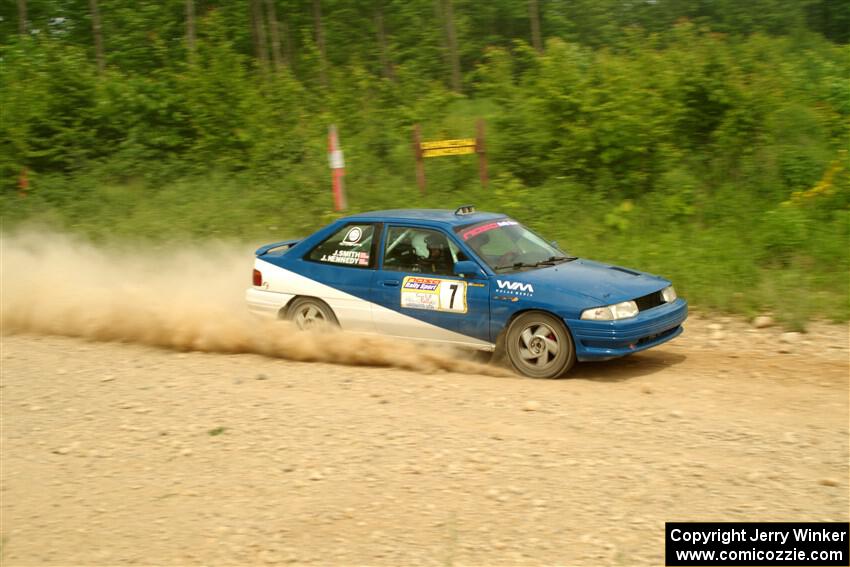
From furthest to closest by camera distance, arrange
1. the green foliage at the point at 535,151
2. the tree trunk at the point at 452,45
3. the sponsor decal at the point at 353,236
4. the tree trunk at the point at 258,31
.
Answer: the tree trunk at the point at 258,31 → the tree trunk at the point at 452,45 → the green foliage at the point at 535,151 → the sponsor decal at the point at 353,236

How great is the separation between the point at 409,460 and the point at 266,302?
423 cm

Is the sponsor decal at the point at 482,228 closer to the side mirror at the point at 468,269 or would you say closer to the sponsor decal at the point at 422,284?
the side mirror at the point at 468,269

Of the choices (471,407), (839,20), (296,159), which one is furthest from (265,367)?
(839,20)

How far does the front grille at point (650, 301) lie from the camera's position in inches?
317

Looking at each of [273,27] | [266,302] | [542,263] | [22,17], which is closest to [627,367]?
[542,263]

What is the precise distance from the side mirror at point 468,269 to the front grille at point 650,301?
1.46m

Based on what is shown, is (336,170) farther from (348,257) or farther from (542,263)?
(542,263)

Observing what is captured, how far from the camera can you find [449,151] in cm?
1614

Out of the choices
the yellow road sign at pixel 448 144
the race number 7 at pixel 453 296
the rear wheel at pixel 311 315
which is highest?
the yellow road sign at pixel 448 144

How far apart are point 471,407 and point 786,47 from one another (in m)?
15.7

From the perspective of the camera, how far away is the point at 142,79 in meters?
21.0

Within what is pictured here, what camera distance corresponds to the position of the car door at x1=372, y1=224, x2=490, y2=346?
8.37 meters

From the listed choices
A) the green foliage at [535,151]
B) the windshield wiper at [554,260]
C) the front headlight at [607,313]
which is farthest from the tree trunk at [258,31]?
the front headlight at [607,313]

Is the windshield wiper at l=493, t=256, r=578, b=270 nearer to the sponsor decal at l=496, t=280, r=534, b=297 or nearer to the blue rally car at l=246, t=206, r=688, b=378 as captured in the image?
the blue rally car at l=246, t=206, r=688, b=378
